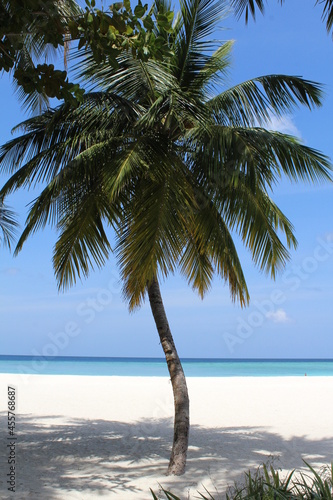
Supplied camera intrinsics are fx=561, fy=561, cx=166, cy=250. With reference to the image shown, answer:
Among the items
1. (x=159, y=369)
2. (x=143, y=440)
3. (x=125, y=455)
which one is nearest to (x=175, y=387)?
(x=125, y=455)

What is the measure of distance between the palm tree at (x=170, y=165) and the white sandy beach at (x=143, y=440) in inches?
35.7

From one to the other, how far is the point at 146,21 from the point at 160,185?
3.76 m

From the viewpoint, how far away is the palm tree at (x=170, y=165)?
24.3ft

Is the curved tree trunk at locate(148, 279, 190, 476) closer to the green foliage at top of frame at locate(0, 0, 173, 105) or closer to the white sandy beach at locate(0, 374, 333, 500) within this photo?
the white sandy beach at locate(0, 374, 333, 500)

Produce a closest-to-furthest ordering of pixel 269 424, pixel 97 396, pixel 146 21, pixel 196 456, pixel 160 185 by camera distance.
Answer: pixel 146 21, pixel 160 185, pixel 196 456, pixel 269 424, pixel 97 396

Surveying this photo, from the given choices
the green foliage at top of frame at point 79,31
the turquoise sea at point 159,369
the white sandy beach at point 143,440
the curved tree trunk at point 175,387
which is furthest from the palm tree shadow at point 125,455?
the turquoise sea at point 159,369

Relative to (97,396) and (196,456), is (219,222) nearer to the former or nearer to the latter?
(196,456)

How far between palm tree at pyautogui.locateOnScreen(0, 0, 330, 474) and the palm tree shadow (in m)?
0.65

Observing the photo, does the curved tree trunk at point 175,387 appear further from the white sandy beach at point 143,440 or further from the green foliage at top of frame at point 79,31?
the green foliage at top of frame at point 79,31

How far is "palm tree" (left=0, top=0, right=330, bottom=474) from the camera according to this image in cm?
740

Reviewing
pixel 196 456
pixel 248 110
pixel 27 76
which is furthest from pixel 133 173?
pixel 196 456

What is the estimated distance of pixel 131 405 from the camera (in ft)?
49.8

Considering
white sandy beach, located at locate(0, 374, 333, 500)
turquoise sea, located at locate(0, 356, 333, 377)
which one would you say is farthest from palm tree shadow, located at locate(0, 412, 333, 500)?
turquoise sea, located at locate(0, 356, 333, 377)

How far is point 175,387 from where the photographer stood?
7941 mm
